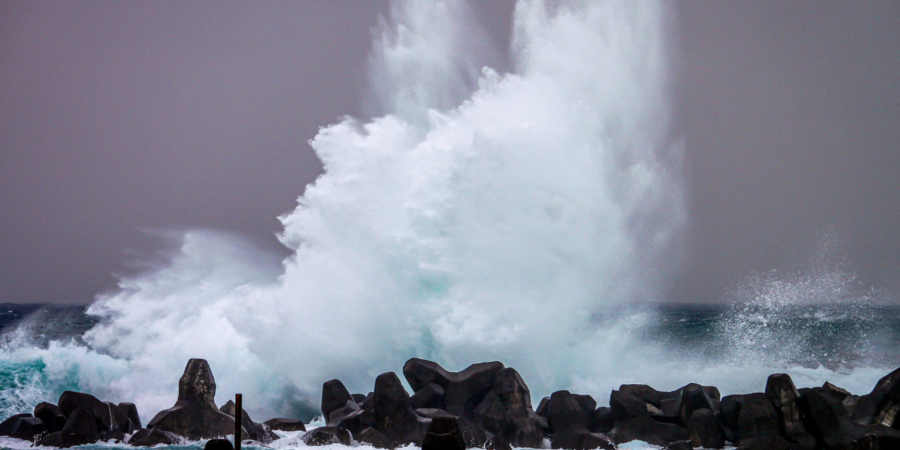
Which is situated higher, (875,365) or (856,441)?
(875,365)

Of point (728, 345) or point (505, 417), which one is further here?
point (728, 345)

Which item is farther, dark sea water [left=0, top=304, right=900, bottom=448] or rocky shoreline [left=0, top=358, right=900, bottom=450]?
dark sea water [left=0, top=304, right=900, bottom=448]

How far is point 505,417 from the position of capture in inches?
505

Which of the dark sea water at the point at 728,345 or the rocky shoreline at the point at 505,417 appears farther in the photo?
the dark sea water at the point at 728,345

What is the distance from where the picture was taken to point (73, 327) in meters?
46.2

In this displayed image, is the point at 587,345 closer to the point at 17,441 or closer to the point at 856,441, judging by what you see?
the point at 856,441

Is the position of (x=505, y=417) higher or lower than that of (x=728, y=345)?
lower

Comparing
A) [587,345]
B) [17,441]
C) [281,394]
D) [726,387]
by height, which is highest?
[587,345]

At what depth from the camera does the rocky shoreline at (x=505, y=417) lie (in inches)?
459

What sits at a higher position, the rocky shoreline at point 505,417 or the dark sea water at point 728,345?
the dark sea water at point 728,345

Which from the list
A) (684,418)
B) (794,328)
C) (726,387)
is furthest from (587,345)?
(794,328)

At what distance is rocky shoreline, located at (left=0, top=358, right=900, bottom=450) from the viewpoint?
1166cm

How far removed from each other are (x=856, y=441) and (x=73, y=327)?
49555 millimetres

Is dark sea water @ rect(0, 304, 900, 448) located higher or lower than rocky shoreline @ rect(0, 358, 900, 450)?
higher
